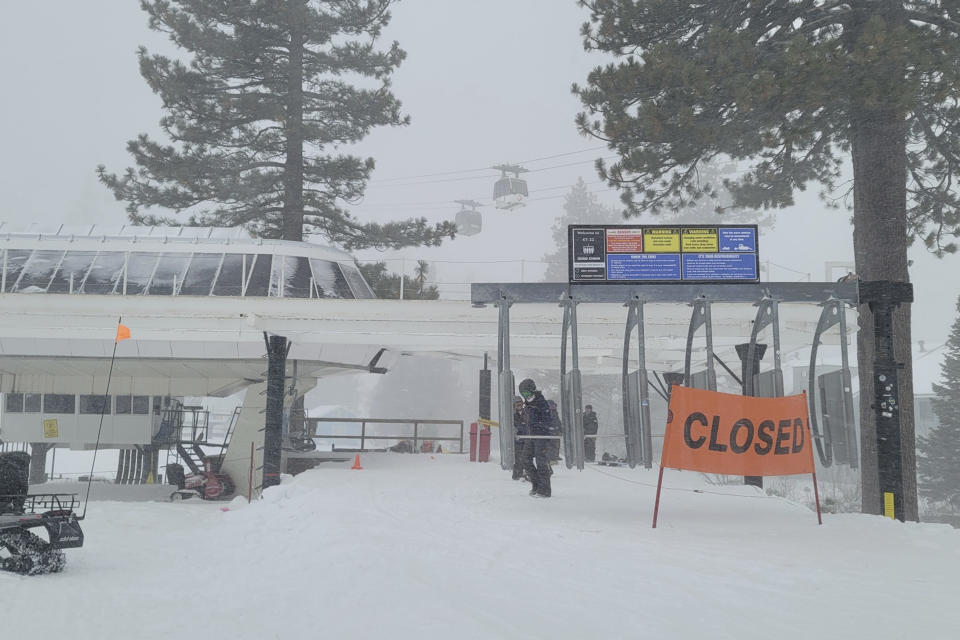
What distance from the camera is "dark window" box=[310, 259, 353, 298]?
21125mm

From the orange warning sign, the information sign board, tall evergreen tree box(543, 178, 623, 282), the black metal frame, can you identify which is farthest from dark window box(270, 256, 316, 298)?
tall evergreen tree box(543, 178, 623, 282)

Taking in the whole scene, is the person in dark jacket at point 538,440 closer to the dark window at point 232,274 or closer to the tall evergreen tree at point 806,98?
the tall evergreen tree at point 806,98

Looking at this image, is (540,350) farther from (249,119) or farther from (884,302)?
(249,119)

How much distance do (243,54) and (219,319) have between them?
1240 cm

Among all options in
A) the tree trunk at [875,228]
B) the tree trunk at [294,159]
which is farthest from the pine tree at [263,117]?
the tree trunk at [875,228]

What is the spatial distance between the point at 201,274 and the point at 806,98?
14614mm

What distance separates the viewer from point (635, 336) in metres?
18.3

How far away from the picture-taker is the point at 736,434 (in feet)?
35.0

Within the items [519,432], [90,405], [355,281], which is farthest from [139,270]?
[519,432]

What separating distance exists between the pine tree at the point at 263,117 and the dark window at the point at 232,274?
500cm

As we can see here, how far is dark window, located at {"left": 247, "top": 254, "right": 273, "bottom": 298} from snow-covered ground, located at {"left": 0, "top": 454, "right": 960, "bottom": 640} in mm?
8236

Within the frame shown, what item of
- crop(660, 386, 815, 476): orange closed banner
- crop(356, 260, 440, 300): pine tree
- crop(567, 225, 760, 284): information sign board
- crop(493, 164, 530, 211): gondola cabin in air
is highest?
crop(493, 164, 530, 211): gondola cabin in air

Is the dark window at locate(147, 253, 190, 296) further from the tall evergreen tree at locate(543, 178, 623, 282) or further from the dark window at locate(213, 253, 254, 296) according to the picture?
the tall evergreen tree at locate(543, 178, 623, 282)

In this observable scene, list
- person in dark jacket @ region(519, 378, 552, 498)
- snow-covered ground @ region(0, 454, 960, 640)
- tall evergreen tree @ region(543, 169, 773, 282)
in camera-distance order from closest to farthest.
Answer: snow-covered ground @ region(0, 454, 960, 640) < person in dark jacket @ region(519, 378, 552, 498) < tall evergreen tree @ region(543, 169, 773, 282)
